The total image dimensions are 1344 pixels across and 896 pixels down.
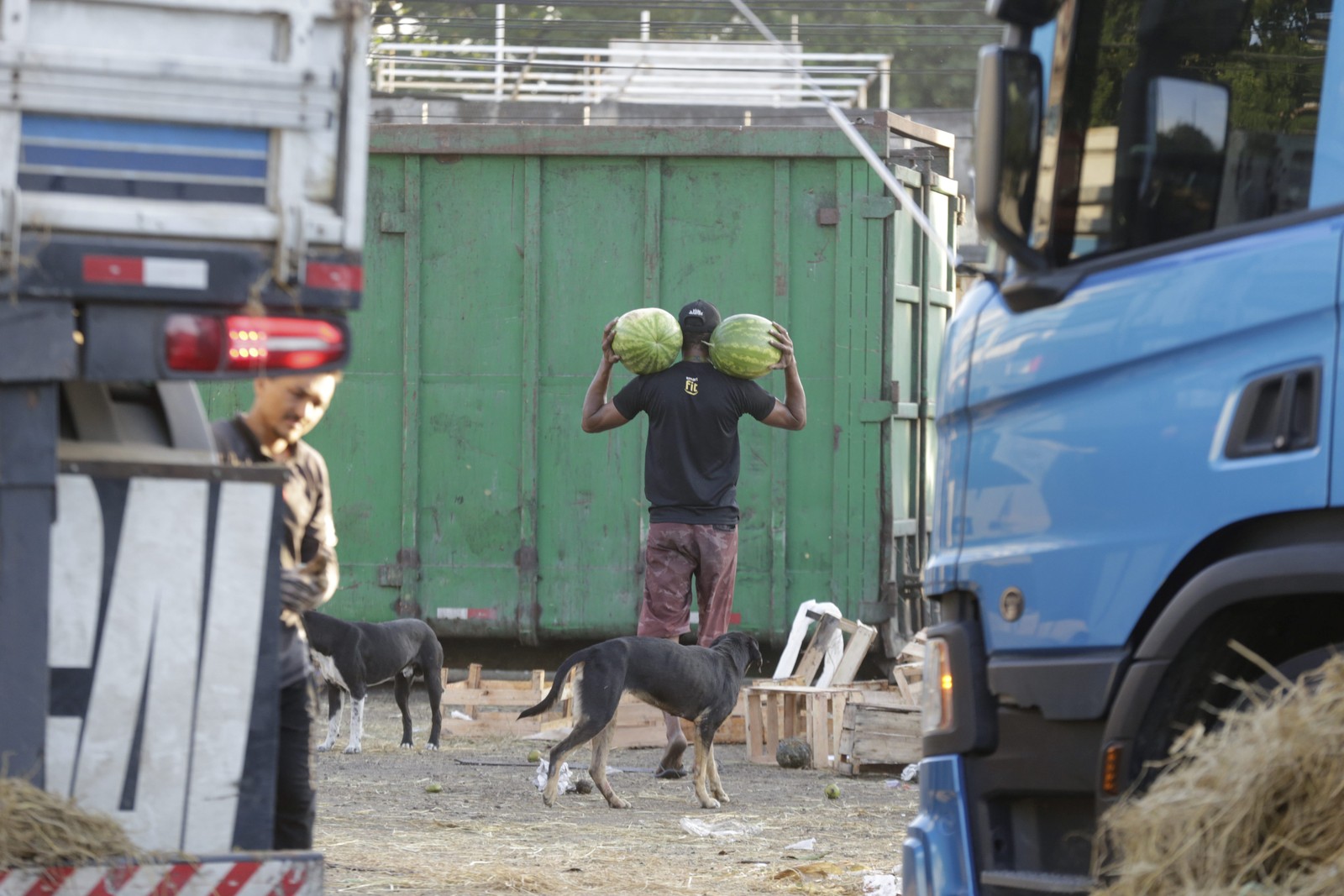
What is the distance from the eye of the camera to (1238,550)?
11.8 ft

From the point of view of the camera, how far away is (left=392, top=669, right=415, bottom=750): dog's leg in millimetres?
10844

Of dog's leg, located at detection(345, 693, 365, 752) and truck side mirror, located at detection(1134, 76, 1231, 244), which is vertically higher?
truck side mirror, located at detection(1134, 76, 1231, 244)

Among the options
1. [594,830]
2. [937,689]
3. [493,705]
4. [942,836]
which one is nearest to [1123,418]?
[937,689]

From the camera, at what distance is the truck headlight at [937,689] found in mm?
4168

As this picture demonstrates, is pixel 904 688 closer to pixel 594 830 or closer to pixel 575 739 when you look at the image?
pixel 575 739

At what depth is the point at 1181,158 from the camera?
3.93 m

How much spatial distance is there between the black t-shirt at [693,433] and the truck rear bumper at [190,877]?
18.2 feet

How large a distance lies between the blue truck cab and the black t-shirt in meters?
4.93

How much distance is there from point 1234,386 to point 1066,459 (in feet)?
1.36

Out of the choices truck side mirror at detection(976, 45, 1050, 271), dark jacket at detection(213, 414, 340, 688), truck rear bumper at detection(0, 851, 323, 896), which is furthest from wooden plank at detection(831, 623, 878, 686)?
truck rear bumper at detection(0, 851, 323, 896)

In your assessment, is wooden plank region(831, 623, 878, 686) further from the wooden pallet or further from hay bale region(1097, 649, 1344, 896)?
hay bale region(1097, 649, 1344, 896)

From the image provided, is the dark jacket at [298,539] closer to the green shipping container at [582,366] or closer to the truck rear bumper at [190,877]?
the truck rear bumper at [190,877]

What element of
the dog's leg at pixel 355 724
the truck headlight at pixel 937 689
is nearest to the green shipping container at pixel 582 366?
the dog's leg at pixel 355 724

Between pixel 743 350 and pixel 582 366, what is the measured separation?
8.98 feet
